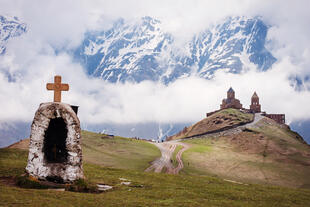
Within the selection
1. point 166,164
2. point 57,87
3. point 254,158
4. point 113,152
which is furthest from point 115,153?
point 57,87

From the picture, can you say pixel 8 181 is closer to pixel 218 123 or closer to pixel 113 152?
pixel 113 152

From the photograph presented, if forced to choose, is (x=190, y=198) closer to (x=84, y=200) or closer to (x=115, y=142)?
(x=84, y=200)

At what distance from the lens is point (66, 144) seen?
2266 cm

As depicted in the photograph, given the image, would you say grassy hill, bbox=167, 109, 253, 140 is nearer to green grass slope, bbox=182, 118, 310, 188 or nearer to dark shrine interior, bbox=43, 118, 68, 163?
green grass slope, bbox=182, 118, 310, 188

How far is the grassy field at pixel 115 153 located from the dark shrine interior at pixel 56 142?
4007cm

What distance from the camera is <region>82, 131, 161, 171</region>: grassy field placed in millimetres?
67125

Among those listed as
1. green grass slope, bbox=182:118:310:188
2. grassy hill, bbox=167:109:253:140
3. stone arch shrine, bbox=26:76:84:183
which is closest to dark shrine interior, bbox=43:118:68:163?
stone arch shrine, bbox=26:76:84:183

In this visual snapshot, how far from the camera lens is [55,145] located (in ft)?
74.8

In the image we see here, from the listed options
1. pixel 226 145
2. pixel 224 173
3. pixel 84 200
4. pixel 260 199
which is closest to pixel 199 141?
pixel 226 145

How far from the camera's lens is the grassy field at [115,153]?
67.1 m

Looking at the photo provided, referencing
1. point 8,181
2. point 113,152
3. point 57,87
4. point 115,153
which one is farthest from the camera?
point 113,152

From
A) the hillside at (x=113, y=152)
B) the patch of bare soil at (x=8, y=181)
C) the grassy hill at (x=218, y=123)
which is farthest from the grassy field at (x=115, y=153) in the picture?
the grassy hill at (x=218, y=123)

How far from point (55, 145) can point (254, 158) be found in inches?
3253

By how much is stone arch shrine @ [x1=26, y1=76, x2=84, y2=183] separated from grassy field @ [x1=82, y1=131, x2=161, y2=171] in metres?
40.1
